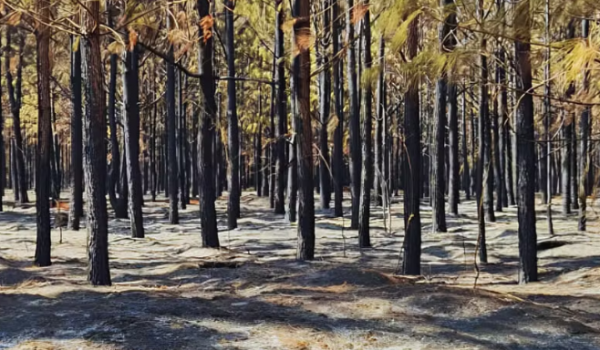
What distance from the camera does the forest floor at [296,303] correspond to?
516 centimetres

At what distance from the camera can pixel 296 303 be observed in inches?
262

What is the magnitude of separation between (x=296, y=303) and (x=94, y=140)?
3.78m

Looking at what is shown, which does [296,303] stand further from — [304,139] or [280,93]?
[280,93]

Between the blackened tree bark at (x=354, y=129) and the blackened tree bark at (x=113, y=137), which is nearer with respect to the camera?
the blackened tree bark at (x=354, y=129)

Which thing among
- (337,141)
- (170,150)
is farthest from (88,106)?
(337,141)

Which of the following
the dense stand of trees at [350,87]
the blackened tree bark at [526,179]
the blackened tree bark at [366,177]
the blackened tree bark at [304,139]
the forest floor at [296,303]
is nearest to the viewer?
the forest floor at [296,303]

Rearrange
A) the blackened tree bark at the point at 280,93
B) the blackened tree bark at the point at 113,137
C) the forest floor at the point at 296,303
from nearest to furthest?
the forest floor at the point at 296,303, the blackened tree bark at the point at 280,93, the blackened tree bark at the point at 113,137

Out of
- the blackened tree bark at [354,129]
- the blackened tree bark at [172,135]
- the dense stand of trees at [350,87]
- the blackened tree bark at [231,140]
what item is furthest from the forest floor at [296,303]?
the blackened tree bark at [172,135]

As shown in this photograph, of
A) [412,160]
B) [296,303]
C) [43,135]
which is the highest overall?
[43,135]

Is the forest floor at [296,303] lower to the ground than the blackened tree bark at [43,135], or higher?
lower

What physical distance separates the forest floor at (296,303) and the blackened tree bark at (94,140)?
23.1 inches

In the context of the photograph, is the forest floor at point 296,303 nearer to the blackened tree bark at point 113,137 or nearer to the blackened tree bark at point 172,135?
the blackened tree bark at point 172,135

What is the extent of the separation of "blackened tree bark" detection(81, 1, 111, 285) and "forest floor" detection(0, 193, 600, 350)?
59 centimetres

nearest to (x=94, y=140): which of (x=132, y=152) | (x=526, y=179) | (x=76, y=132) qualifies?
(x=526, y=179)
